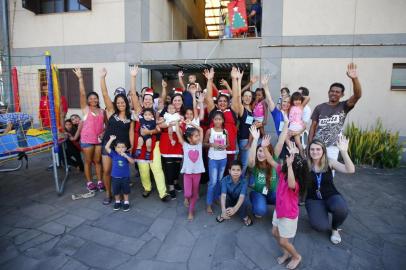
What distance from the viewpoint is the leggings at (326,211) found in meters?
3.12

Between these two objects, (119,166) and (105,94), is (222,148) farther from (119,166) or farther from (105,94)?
(105,94)

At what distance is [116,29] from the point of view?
8445 mm

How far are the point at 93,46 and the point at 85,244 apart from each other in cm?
737

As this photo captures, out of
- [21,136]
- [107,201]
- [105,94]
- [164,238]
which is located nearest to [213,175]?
[164,238]

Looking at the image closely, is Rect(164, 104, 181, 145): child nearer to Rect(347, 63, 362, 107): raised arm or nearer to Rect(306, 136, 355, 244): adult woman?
Rect(306, 136, 355, 244): adult woman

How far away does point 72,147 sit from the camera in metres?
5.46

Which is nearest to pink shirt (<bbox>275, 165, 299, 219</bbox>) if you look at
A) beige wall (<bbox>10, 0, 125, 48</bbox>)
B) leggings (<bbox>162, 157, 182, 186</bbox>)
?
leggings (<bbox>162, 157, 182, 186</bbox>)

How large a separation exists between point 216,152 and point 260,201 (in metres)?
0.93

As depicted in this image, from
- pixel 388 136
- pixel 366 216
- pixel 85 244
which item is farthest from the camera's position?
pixel 388 136

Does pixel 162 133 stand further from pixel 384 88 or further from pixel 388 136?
pixel 384 88

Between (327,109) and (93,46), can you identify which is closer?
(327,109)

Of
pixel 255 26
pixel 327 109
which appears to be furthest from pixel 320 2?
pixel 327 109

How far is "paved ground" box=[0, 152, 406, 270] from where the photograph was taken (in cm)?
276

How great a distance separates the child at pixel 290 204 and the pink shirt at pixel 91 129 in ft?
10.3
